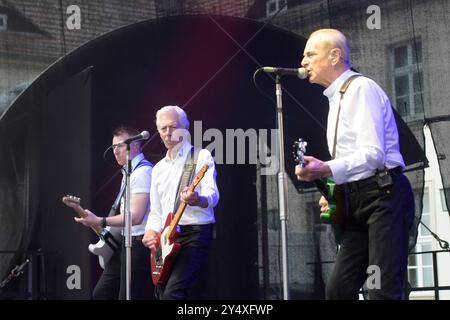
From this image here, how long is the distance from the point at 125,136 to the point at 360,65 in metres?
1.75

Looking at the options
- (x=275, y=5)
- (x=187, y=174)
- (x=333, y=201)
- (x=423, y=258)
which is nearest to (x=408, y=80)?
(x=275, y=5)

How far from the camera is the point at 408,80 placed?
617 cm

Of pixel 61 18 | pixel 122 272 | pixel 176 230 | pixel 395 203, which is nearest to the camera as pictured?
pixel 395 203

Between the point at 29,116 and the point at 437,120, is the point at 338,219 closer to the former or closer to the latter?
the point at 437,120

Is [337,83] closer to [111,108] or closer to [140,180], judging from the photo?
[140,180]

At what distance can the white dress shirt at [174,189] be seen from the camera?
5480 millimetres

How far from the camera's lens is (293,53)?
656cm

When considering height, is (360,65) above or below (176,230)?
above

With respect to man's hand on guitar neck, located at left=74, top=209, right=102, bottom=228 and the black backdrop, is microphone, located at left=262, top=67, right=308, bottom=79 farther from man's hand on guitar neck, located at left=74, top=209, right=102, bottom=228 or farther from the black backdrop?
man's hand on guitar neck, located at left=74, top=209, right=102, bottom=228

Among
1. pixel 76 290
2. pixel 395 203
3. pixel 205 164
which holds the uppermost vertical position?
pixel 205 164

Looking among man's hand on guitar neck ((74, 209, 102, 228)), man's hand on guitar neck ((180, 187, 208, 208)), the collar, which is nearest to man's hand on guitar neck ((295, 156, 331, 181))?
the collar

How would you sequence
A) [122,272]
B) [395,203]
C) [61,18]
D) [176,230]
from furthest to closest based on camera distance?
[61,18] < [122,272] < [176,230] < [395,203]

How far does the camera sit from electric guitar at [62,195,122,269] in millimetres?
6266

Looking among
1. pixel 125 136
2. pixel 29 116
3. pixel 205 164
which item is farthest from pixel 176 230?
pixel 29 116
